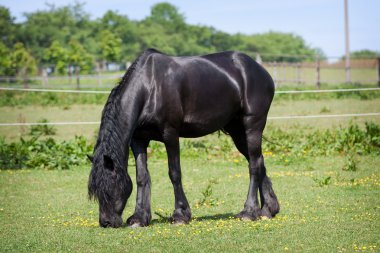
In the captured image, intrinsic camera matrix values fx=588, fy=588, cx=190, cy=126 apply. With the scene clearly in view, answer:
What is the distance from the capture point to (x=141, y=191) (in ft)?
24.2

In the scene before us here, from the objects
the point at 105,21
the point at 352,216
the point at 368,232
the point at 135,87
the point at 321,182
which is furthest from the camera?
the point at 105,21

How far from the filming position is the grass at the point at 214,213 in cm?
619

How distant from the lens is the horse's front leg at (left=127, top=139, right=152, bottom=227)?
7.22 metres

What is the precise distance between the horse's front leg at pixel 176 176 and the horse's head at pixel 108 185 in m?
0.71

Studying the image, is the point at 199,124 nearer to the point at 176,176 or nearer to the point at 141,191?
the point at 176,176

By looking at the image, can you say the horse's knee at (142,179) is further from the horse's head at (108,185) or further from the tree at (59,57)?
the tree at (59,57)

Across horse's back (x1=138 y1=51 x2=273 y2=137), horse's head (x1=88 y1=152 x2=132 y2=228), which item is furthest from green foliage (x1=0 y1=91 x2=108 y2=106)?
horse's head (x1=88 y1=152 x2=132 y2=228)

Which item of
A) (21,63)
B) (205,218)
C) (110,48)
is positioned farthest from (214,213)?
(110,48)

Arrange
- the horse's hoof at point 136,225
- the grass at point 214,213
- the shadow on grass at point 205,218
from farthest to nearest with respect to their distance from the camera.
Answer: the shadow on grass at point 205,218
the horse's hoof at point 136,225
the grass at point 214,213

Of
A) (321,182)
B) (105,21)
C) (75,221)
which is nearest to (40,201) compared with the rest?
(75,221)

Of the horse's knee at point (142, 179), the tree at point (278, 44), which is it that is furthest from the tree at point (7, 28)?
the horse's knee at point (142, 179)

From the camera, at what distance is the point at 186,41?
6009 cm

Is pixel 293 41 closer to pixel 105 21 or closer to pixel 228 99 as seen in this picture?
pixel 105 21

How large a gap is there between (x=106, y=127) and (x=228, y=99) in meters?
1.76
